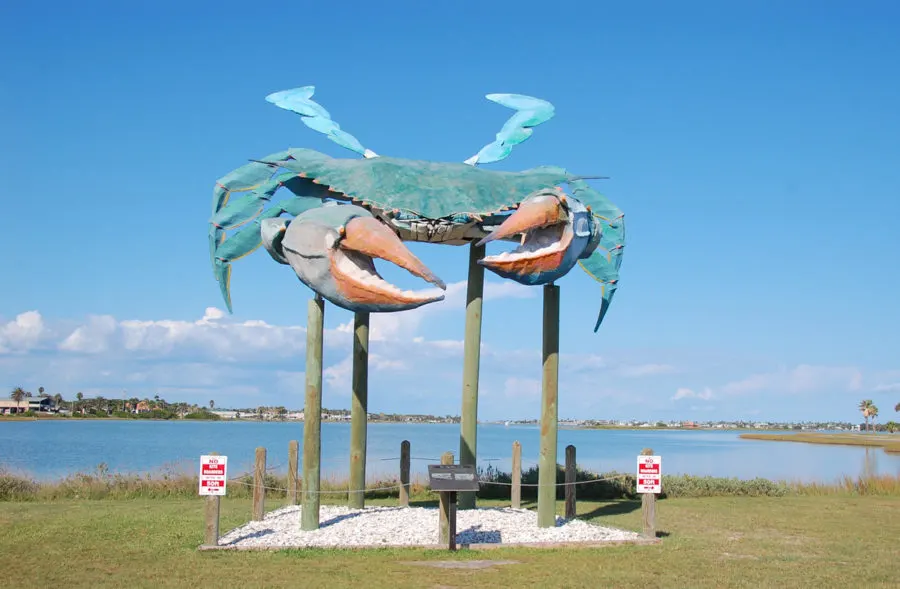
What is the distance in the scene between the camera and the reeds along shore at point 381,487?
1681cm

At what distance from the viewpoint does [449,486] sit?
1045 cm

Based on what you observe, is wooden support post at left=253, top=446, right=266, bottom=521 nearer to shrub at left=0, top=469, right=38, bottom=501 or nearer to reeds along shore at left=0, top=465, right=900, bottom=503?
reeds along shore at left=0, top=465, right=900, bottom=503

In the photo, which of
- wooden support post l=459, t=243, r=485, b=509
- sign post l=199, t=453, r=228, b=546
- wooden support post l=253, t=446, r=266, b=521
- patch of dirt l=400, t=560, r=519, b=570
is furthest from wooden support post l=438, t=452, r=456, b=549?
wooden support post l=253, t=446, r=266, b=521

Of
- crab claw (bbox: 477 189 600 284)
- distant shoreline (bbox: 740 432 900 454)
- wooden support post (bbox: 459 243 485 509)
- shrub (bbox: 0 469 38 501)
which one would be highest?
crab claw (bbox: 477 189 600 284)

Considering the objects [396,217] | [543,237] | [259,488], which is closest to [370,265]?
[396,217]

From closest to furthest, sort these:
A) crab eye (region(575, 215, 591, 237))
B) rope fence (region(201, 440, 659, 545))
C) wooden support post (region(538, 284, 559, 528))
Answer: rope fence (region(201, 440, 659, 545)) → crab eye (region(575, 215, 591, 237)) → wooden support post (region(538, 284, 559, 528))

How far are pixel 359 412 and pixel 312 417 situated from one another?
84.4 inches

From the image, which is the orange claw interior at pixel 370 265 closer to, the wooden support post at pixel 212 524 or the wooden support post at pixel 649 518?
the wooden support post at pixel 212 524

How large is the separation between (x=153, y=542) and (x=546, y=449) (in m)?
5.37

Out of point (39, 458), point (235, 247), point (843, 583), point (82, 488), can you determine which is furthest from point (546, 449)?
point (39, 458)

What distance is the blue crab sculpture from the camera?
9281mm

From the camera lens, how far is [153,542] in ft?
36.2

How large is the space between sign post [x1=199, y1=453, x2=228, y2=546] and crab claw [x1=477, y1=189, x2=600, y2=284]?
4178 mm

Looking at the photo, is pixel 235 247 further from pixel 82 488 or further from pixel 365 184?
pixel 82 488
